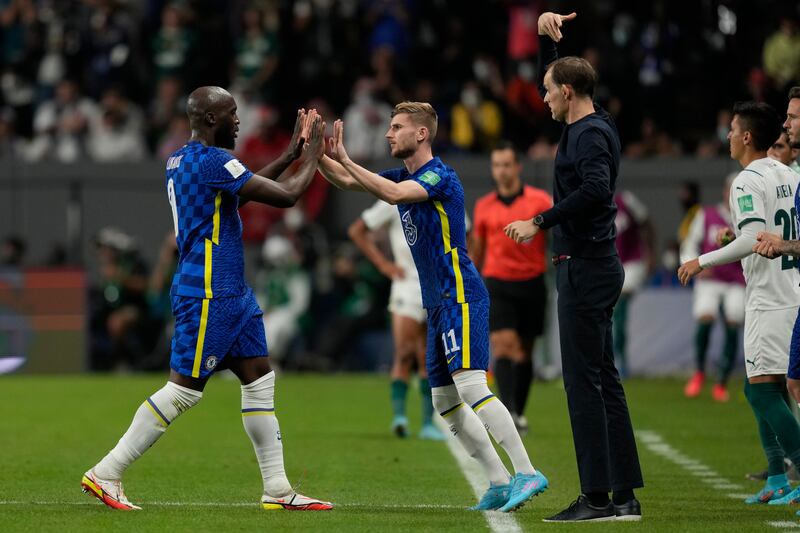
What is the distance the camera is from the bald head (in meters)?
7.61

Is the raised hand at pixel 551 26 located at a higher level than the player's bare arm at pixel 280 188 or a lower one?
higher

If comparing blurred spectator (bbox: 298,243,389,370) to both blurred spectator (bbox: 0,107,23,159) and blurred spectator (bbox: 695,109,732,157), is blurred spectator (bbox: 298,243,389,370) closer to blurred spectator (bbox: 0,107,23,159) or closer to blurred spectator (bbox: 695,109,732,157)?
blurred spectator (bbox: 695,109,732,157)

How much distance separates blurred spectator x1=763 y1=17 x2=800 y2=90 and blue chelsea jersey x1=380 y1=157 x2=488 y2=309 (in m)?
12.5

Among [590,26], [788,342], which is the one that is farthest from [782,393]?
[590,26]

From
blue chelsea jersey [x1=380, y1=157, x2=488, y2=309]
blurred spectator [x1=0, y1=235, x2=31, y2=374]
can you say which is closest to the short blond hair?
blue chelsea jersey [x1=380, y1=157, x2=488, y2=309]

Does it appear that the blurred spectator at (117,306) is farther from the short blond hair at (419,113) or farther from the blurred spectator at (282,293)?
the short blond hair at (419,113)

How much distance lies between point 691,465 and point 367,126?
36.6ft

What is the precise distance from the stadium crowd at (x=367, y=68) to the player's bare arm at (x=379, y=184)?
12442mm

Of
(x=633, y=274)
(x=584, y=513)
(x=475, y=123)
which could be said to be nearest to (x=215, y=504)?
(x=584, y=513)

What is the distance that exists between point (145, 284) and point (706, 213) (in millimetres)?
8234

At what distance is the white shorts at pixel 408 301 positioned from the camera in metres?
12.4

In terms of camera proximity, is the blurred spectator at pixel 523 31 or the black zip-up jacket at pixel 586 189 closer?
the black zip-up jacket at pixel 586 189

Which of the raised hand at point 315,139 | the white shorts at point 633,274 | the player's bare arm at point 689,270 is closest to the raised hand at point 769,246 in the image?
the player's bare arm at point 689,270

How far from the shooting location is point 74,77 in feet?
75.2
